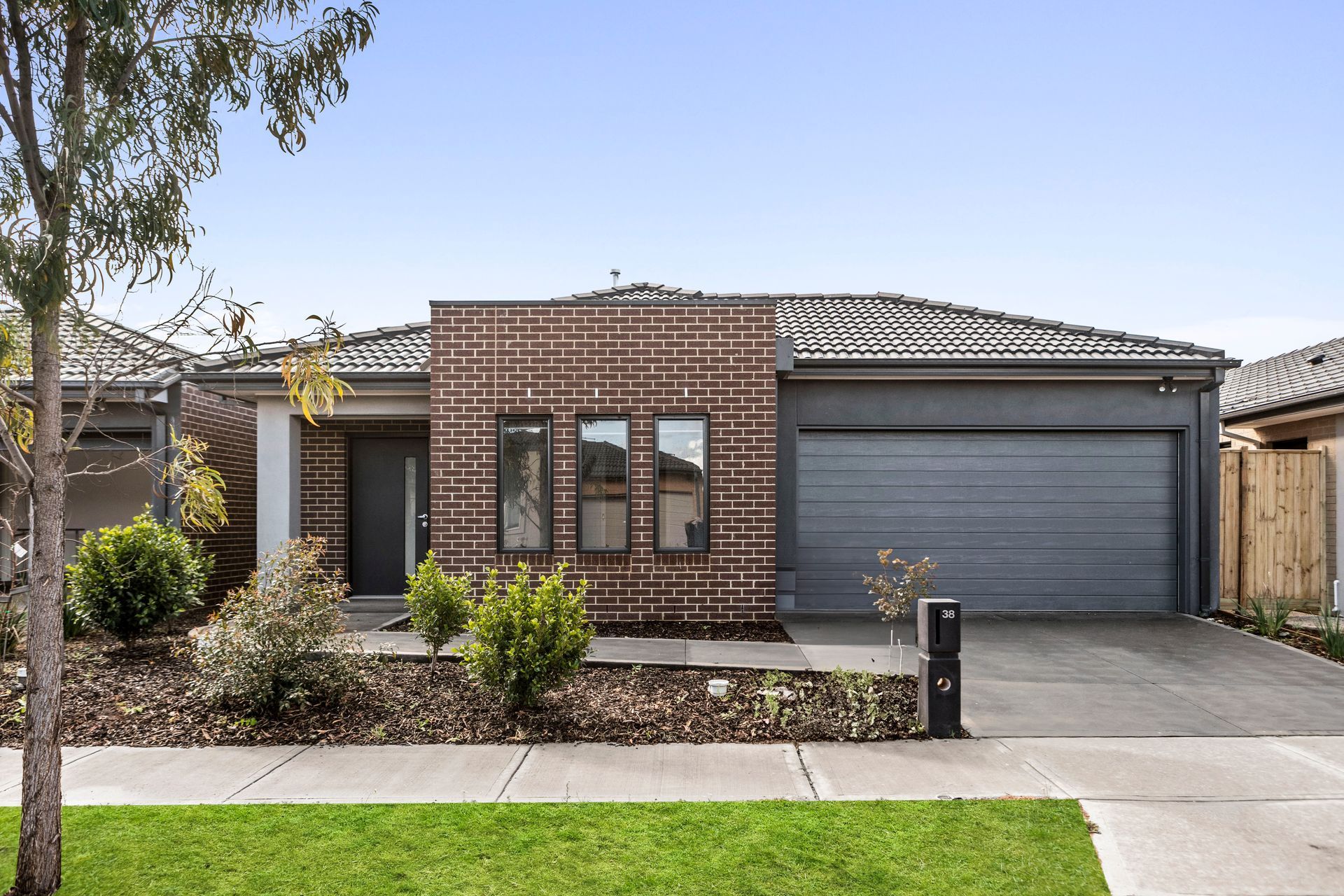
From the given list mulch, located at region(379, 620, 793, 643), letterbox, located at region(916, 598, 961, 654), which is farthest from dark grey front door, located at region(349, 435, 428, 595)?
letterbox, located at region(916, 598, 961, 654)

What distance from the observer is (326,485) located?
37.6 feet

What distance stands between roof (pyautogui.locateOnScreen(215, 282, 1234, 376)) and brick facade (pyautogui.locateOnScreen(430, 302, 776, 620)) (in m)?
0.35

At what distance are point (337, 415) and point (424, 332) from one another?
7.01 ft

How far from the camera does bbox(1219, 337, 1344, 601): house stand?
423 inches

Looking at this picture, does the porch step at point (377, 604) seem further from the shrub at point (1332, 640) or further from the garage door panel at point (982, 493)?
the shrub at point (1332, 640)

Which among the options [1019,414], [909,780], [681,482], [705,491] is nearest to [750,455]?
[705,491]

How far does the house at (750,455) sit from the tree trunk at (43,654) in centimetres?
616

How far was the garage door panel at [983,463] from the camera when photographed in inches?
429

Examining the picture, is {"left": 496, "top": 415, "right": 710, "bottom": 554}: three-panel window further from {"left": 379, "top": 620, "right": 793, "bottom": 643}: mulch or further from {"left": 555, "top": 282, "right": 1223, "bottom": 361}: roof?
{"left": 555, "top": 282, "right": 1223, "bottom": 361}: roof

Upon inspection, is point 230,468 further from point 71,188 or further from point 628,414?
point 71,188

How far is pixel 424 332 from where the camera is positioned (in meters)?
12.5

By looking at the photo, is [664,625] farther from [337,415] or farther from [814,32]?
[814,32]

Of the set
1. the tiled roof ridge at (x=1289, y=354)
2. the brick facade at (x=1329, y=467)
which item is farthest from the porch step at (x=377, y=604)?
the tiled roof ridge at (x=1289, y=354)

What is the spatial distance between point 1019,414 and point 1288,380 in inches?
240
